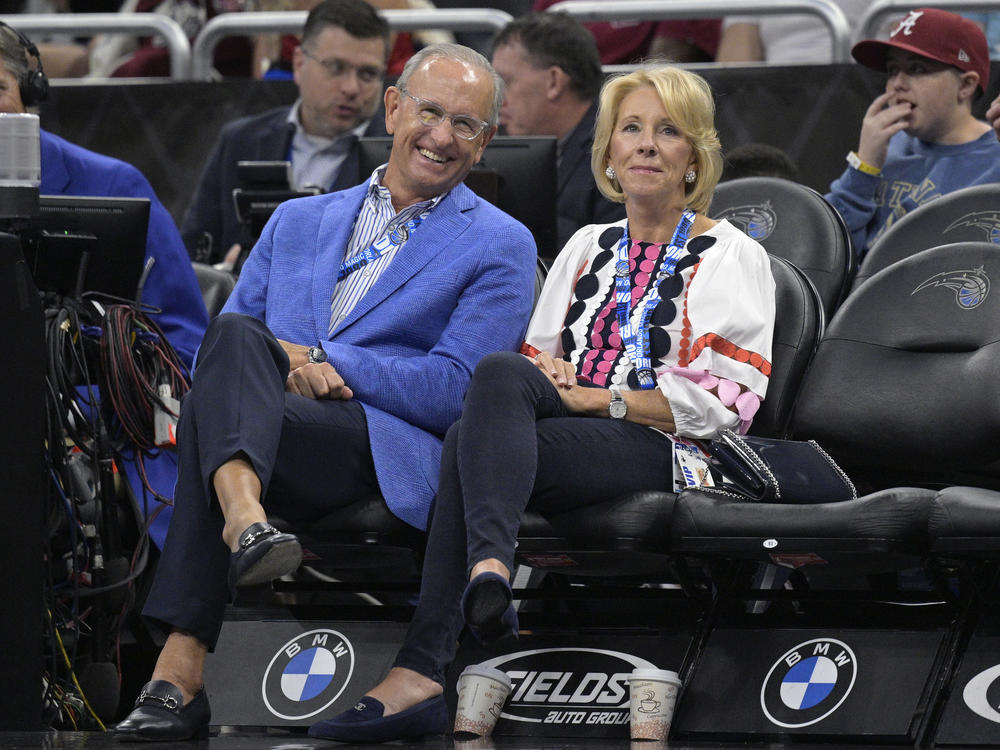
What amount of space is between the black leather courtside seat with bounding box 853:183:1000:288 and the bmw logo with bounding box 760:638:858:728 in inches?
38.0

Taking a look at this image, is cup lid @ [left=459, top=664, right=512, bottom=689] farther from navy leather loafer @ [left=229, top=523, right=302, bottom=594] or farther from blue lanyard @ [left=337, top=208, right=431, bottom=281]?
blue lanyard @ [left=337, top=208, right=431, bottom=281]

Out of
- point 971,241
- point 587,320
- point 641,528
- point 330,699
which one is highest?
point 971,241

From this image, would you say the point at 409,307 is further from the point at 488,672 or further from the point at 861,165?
the point at 861,165

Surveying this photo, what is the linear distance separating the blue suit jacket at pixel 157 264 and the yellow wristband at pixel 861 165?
173 centimetres

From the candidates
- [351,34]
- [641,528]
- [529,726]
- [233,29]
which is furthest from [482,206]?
[233,29]

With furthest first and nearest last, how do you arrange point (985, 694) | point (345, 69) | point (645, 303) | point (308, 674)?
point (345, 69) < point (645, 303) < point (308, 674) < point (985, 694)

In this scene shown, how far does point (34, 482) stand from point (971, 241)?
6.50 feet

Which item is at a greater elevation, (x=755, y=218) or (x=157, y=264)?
(x=755, y=218)

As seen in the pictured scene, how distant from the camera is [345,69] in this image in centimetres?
511

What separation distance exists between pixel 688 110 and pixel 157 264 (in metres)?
1.39

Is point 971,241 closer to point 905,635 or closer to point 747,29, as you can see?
point 905,635

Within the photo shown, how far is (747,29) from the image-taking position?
566 centimetres

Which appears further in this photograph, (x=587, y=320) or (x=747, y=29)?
(x=747, y=29)

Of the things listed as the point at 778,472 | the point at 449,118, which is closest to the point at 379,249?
the point at 449,118
